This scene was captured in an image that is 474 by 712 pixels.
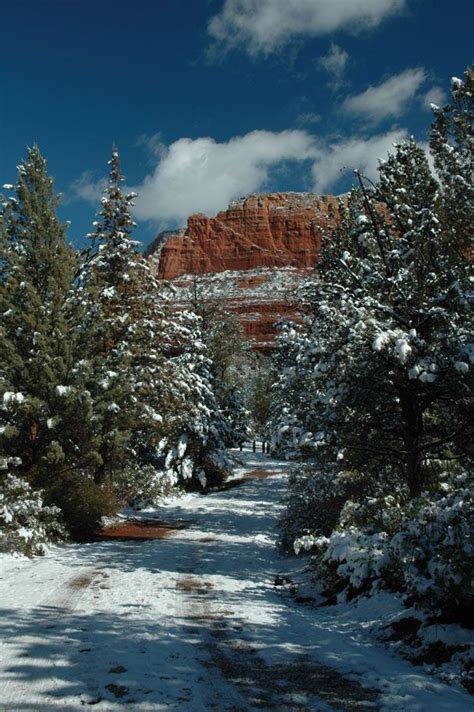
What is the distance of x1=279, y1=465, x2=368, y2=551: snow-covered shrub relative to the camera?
40.8ft

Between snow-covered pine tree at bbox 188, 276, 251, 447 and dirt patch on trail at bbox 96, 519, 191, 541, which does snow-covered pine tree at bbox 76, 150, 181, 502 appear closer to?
dirt patch on trail at bbox 96, 519, 191, 541

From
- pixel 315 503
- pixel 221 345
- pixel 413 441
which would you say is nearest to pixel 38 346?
pixel 315 503

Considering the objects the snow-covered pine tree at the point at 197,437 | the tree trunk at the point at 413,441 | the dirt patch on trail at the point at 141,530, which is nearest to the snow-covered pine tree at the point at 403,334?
the tree trunk at the point at 413,441

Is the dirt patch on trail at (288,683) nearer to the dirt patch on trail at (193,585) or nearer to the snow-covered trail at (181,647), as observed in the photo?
the snow-covered trail at (181,647)

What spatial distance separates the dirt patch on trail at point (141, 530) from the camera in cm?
1541

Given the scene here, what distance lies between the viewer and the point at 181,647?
5605mm

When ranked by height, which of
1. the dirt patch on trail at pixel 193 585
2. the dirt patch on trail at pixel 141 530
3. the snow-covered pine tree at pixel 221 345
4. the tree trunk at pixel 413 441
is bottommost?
the dirt patch on trail at pixel 141 530

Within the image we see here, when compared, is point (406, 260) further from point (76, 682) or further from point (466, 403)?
point (76, 682)

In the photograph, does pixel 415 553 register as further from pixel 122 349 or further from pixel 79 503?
pixel 122 349

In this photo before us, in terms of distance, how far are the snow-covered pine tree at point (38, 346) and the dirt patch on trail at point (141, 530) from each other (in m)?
2.63

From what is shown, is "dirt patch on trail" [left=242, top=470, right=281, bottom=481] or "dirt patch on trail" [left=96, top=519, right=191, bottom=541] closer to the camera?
"dirt patch on trail" [left=96, top=519, right=191, bottom=541]

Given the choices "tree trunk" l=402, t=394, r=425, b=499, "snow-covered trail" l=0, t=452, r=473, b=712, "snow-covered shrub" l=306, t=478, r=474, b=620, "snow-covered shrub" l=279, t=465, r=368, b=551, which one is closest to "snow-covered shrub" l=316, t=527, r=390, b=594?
"snow-covered shrub" l=306, t=478, r=474, b=620

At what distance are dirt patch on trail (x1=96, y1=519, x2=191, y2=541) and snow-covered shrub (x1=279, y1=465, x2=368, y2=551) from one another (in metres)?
4.14

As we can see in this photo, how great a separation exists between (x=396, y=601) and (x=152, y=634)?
10.7 feet
